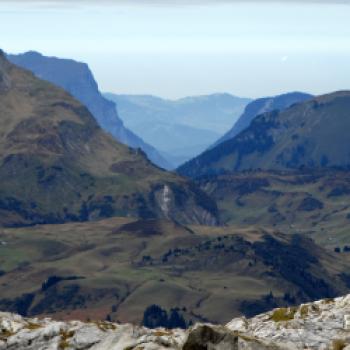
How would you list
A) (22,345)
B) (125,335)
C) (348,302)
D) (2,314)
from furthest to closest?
(2,314), (348,302), (22,345), (125,335)

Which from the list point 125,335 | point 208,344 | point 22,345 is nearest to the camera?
point 208,344

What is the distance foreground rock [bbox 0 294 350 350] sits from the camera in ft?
290

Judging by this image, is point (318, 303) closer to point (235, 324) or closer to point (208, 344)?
point (235, 324)

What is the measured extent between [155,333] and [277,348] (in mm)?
19332

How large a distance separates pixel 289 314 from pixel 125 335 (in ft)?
74.3

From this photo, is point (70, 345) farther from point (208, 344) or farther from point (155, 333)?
point (208, 344)

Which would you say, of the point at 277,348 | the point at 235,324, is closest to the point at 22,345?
the point at 235,324

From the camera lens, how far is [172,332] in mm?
99938

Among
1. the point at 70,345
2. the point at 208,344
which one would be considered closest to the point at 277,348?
the point at 208,344

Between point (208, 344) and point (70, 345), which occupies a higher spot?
point (208, 344)

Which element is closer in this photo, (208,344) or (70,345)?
(208,344)

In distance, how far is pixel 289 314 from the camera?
107 m

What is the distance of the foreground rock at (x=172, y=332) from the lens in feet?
290

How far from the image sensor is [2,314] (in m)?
116
